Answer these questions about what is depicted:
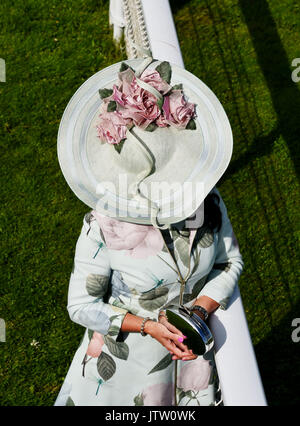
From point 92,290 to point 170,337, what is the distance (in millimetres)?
407

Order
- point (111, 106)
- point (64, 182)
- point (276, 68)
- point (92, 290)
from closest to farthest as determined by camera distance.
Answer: point (111, 106)
point (92, 290)
point (64, 182)
point (276, 68)

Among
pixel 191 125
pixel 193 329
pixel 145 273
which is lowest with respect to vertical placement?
pixel 193 329


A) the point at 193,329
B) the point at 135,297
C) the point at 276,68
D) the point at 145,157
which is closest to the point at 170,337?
the point at 193,329

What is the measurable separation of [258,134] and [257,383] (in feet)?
10.6

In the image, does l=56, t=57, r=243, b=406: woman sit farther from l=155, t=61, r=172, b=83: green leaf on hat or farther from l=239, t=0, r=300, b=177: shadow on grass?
l=239, t=0, r=300, b=177: shadow on grass

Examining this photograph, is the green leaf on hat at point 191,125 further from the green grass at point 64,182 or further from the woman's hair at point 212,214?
the green grass at point 64,182

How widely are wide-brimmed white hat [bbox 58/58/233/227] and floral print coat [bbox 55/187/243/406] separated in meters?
0.14

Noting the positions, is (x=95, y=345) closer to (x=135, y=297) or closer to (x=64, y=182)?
(x=135, y=297)

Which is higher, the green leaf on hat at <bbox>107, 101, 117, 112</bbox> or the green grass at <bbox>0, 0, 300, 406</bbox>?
the green leaf on hat at <bbox>107, 101, 117, 112</bbox>

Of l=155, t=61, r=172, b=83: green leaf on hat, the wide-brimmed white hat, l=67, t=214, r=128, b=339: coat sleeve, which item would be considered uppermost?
l=155, t=61, r=172, b=83: green leaf on hat

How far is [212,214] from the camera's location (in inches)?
105

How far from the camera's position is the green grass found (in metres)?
4.23

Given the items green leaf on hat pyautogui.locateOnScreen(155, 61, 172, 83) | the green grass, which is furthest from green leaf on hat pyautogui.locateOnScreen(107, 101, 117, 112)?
the green grass

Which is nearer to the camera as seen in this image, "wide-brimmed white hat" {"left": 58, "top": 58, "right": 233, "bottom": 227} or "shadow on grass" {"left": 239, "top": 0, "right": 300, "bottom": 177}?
"wide-brimmed white hat" {"left": 58, "top": 58, "right": 233, "bottom": 227}
